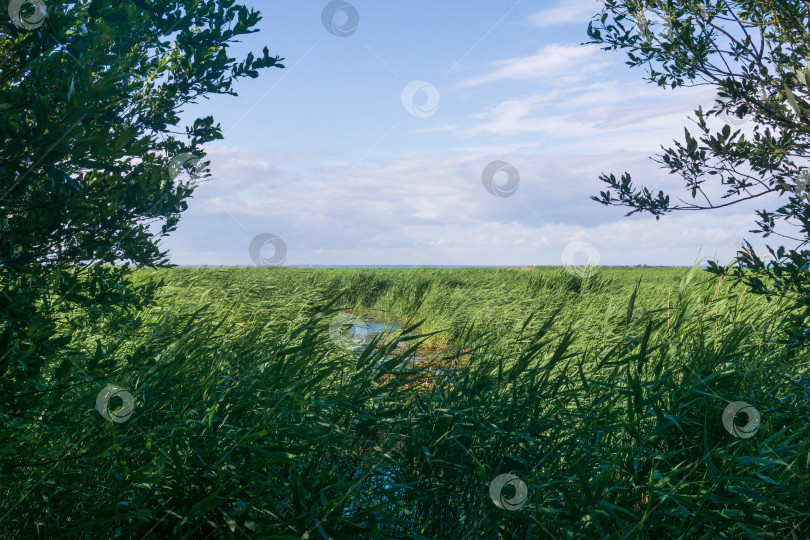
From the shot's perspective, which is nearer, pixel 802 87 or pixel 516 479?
pixel 516 479

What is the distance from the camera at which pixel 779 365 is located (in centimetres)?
402

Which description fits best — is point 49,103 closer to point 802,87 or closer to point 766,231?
point 766,231

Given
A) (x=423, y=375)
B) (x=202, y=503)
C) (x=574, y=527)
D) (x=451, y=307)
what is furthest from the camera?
(x=451, y=307)

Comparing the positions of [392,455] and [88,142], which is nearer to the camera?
[88,142]

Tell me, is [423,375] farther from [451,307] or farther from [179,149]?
[451,307]

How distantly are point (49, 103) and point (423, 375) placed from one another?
2.63 m

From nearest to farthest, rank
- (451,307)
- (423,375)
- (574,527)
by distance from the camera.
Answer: (574,527) → (423,375) → (451,307)

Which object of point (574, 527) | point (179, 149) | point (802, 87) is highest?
point (802, 87)

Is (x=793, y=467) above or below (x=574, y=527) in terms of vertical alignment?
above

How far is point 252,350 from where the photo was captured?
4.24m

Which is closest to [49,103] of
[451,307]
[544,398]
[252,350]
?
[252,350]

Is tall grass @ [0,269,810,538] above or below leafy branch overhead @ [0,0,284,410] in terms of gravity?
below

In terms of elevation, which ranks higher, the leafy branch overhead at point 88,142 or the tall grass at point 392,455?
the leafy branch overhead at point 88,142

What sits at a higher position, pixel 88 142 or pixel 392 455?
pixel 88 142
